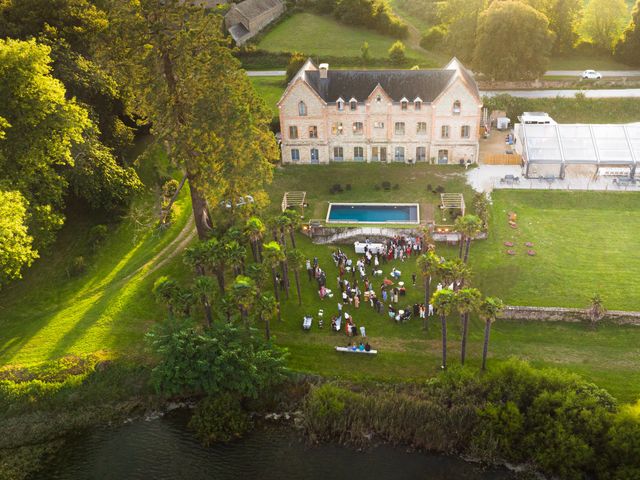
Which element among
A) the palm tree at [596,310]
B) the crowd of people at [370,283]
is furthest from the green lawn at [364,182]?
the palm tree at [596,310]

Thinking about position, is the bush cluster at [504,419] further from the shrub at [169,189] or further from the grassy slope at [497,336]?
the shrub at [169,189]

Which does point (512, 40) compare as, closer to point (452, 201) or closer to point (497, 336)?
point (452, 201)

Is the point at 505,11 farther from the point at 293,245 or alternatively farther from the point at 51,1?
the point at 51,1

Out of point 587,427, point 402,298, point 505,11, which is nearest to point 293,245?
point 402,298

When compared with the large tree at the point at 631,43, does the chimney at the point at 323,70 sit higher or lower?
lower

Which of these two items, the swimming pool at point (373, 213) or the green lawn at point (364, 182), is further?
the green lawn at point (364, 182)

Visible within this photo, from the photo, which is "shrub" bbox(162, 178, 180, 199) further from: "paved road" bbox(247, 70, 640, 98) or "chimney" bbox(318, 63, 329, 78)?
"paved road" bbox(247, 70, 640, 98)

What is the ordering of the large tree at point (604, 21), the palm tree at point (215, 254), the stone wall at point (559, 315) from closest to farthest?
the palm tree at point (215, 254) < the stone wall at point (559, 315) < the large tree at point (604, 21)
